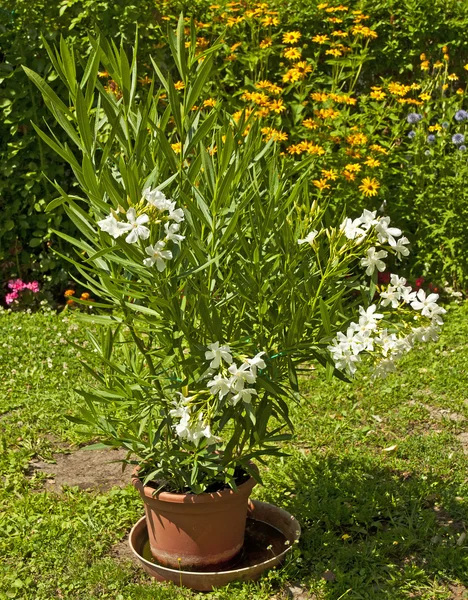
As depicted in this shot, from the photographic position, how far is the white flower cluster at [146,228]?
2.27 m

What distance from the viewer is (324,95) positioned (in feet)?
20.8

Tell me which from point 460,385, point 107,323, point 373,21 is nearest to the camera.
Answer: point 107,323

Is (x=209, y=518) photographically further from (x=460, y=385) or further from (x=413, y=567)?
(x=460, y=385)

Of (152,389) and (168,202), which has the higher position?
(168,202)

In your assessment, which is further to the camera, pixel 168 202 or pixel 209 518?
pixel 209 518

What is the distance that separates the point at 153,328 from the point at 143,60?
424 cm

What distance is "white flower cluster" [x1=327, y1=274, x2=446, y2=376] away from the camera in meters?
2.57

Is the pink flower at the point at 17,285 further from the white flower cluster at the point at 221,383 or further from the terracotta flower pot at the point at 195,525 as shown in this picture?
the white flower cluster at the point at 221,383

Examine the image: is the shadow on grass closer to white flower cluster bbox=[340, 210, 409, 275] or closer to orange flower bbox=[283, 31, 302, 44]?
white flower cluster bbox=[340, 210, 409, 275]

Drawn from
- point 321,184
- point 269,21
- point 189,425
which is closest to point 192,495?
point 189,425

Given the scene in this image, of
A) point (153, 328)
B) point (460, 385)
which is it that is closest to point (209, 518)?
point (153, 328)

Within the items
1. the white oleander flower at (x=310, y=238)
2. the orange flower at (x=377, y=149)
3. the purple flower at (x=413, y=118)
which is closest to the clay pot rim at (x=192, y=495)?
the white oleander flower at (x=310, y=238)

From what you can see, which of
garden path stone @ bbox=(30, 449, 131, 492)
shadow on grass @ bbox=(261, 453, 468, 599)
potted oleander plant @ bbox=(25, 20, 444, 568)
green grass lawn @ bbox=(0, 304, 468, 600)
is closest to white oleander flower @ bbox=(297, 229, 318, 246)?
potted oleander plant @ bbox=(25, 20, 444, 568)

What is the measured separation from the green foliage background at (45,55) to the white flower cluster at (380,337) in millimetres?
3914
